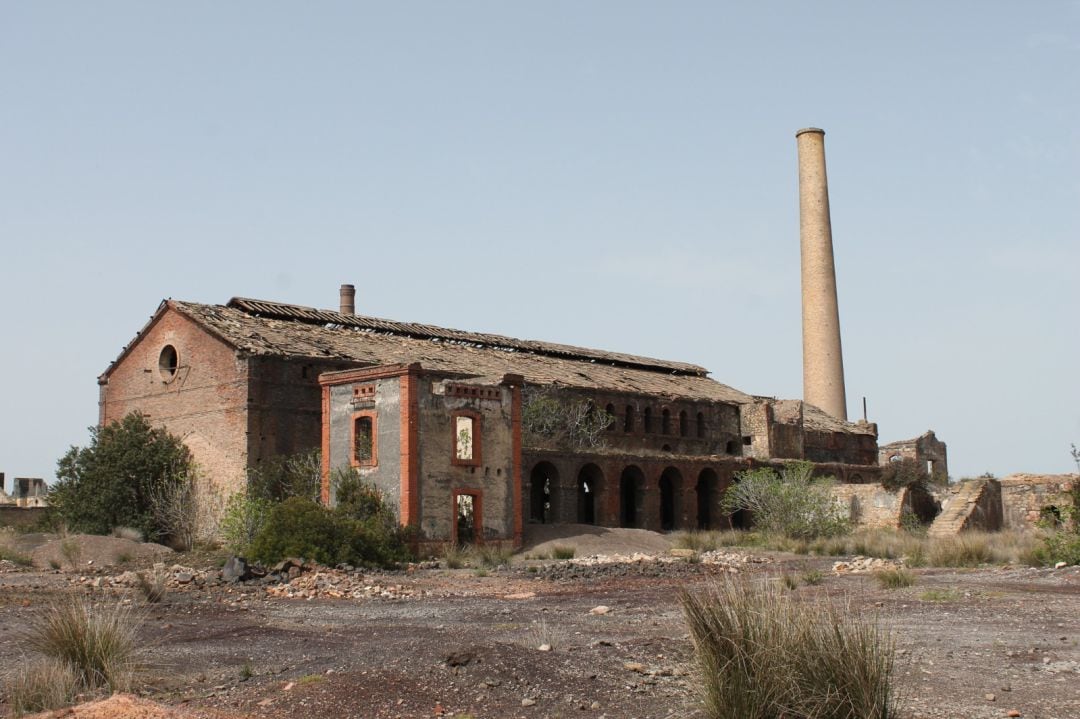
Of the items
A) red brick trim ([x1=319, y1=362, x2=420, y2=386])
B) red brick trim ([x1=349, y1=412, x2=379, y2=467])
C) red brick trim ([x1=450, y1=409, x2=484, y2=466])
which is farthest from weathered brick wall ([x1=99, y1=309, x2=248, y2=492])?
red brick trim ([x1=450, y1=409, x2=484, y2=466])

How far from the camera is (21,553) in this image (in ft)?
84.6

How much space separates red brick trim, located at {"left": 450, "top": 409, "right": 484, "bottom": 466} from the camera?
27720 millimetres

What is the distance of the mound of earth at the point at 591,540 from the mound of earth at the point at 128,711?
19543 mm

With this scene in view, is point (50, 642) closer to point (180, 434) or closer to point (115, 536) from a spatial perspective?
point (115, 536)

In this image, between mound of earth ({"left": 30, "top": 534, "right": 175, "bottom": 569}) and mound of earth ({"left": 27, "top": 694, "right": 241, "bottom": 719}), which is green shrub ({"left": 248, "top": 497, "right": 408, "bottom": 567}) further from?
mound of earth ({"left": 27, "top": 694, "right": 241, "bottom": 719})

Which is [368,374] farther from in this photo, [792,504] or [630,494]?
[630,494]

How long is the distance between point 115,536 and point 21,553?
4.19 meters

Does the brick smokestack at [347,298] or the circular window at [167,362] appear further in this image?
the brick smokestack at [347,298]

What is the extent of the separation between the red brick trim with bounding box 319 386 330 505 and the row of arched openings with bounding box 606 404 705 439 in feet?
46.4

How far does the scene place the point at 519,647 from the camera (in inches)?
424

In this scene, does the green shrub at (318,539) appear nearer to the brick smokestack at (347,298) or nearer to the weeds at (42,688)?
the weeds at (42,688)

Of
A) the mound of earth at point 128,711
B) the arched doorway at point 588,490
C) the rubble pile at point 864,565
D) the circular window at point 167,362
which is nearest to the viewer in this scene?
the mound of earth at point 128,711

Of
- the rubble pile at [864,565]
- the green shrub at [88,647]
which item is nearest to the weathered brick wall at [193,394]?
the rubble pile at [864,565]

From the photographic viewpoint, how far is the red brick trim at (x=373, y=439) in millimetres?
27406
